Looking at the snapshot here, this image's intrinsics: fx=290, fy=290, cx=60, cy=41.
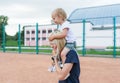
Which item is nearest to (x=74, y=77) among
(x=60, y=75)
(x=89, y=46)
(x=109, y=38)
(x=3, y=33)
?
(x=60, y=75)

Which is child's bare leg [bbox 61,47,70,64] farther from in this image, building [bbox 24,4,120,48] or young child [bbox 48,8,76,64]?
building [bbox 24,4,120,48]

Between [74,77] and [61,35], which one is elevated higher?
[61,35]

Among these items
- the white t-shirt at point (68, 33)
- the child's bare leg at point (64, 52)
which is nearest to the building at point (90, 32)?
the white t-shirt at point (68, 33)

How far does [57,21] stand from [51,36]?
0.14m

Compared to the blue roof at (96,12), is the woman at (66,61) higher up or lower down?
lower down

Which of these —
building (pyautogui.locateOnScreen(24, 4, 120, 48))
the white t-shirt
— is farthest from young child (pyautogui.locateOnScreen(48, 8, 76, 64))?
building (pyautogui.locateOnScreen(24, 4, 120, 48))

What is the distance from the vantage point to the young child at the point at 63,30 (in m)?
2.46

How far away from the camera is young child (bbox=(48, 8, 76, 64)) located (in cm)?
246

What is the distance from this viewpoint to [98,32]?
22625 mm

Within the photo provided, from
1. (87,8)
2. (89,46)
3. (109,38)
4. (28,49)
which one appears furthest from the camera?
(87,8)

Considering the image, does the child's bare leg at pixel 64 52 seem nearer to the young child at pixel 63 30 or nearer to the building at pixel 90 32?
the young child at pixel 63 30

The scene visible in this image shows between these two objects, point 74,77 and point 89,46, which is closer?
point 74,77

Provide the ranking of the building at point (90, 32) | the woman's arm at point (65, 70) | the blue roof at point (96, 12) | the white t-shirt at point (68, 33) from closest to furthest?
the woman's arm at point (65, 70) < the white t-shirt at point (68, 33) < the building at point (90, 32) < the blue roof at point (96, 12)

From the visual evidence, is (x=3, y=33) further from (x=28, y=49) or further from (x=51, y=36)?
(x=51, y=36)
